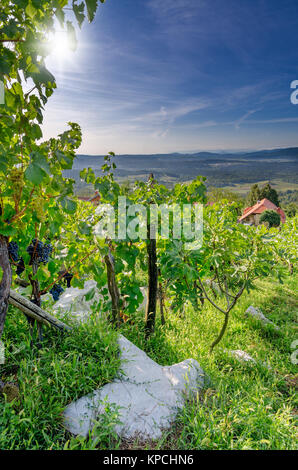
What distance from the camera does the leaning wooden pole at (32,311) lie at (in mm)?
2120

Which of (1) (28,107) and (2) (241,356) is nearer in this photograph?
(1) (28,107)

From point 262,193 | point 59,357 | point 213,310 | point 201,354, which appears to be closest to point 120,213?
point 59,357

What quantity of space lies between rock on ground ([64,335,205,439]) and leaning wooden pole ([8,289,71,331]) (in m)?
0.58

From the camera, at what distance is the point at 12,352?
2.08 m

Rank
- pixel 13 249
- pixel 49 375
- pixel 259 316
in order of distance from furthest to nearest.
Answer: pixel 259 316, pixel 13 249, pixel 49 375

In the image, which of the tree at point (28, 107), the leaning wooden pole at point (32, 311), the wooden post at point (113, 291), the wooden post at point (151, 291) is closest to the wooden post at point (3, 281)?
the tree at point (28, 107)

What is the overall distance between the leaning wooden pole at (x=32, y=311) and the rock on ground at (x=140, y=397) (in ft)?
1.90

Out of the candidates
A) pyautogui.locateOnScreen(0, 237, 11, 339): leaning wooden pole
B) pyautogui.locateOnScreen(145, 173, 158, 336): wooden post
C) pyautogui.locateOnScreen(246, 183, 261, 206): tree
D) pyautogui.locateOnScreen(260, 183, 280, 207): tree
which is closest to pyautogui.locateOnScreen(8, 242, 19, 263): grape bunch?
pyautogui.locateOnScreen(0, 237, 11, 339): leaning wooden pole

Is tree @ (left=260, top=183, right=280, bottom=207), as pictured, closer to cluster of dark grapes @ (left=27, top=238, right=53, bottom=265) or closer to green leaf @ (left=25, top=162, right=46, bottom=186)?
cluster of dark grapes @ (left=27, top=238, right=53, bottom=265)

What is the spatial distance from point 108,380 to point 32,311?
859 mm

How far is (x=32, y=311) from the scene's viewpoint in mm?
2207

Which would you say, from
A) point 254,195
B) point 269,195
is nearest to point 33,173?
point 269,195

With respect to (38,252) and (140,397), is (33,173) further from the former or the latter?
(140,397)

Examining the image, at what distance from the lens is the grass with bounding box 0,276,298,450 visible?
1.57 metres
